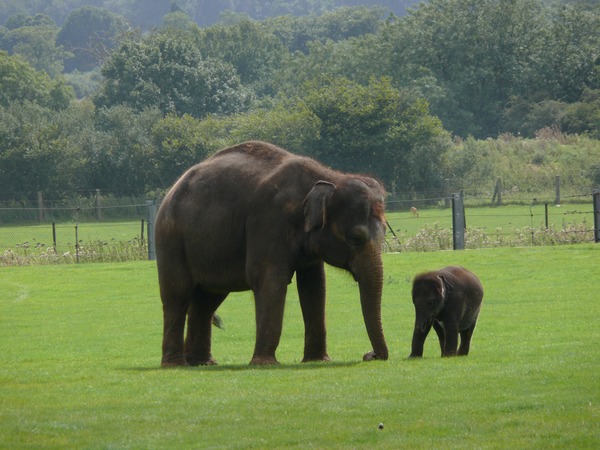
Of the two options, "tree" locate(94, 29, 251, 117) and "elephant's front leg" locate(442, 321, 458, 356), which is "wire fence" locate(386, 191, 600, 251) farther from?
"tree" locate(94, 29, 251, 117)

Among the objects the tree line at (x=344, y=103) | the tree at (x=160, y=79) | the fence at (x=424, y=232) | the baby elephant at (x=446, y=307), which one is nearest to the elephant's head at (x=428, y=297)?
the baby elephant at (x=446, y=307)

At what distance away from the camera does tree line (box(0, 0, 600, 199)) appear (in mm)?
65688

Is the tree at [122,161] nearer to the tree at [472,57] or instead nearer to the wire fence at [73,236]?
the wire fence at [73,236]

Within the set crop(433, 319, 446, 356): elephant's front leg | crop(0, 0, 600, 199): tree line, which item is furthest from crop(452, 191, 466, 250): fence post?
crop(0, 0, 600, 199): tree line

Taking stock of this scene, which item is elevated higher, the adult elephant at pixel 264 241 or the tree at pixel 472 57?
the tree at pixel 472 57

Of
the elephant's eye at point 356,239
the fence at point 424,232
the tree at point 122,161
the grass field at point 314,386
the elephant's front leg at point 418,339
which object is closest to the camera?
the grass field at point 314,386

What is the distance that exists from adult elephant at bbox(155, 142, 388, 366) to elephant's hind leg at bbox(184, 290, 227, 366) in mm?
12

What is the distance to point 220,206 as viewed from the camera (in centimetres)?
1520

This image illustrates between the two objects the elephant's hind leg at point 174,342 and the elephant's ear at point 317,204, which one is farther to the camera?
the elephant's hind leg at point 174,342

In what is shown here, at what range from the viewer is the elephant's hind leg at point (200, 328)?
15961 millimetres

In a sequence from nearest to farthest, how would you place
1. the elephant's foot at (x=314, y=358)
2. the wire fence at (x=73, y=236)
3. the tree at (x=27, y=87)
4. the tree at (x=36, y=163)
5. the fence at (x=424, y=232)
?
the elephant's foot at (x=314, y=358), the fence at (x=424, y=232), the wire fence at (x=73, y=236), the tree at (x=36, y=163), the tree at (x=27, y=87)

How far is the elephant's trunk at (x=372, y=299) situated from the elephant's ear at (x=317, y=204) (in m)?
0.63

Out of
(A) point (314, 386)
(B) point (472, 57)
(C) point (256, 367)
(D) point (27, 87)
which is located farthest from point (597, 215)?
(D) point (27, 87)

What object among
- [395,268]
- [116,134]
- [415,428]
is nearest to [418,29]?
[116,134]
